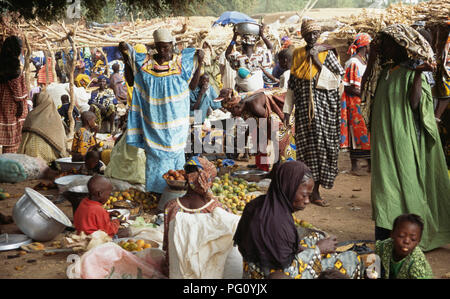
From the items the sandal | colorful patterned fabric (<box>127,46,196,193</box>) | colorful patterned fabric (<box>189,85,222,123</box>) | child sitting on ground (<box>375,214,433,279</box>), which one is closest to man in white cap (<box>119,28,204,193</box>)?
colorful patterned fabric (<box>127,46,196,193</box>)

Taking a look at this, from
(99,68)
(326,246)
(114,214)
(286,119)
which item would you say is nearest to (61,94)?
(99,68)

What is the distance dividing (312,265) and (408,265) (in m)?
0.73

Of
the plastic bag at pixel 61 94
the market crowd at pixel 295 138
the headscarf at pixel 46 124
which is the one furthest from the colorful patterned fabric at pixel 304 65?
the plastic bag at pixel 61 94

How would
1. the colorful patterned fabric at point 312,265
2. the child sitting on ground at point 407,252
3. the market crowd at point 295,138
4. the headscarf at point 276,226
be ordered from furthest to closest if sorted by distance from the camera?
the child sitting on ground at point 407,252, the market crowd at point 295,138, the colorful patterned fabric at point 312,265, the headscarf at point 276,226

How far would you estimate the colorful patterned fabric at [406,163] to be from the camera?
15.0 feet

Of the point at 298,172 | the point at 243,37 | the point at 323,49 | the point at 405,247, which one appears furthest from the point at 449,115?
the point at 243,37

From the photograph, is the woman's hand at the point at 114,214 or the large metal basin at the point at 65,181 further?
the large metal basin at the point at 65,181

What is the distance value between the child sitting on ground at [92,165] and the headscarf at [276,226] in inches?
198

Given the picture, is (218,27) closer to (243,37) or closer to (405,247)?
(243,37)

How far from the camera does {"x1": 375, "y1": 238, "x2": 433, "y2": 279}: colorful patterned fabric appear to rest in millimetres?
3438

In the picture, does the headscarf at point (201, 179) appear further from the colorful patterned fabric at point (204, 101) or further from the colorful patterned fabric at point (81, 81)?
the colorful patterned fabric at point (81, 81)

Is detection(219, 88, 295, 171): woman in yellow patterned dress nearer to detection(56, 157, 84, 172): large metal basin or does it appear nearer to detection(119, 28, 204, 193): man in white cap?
detection(119, 28, 204, 193): man in white cap

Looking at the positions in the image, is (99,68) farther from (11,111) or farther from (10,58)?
(10,58)

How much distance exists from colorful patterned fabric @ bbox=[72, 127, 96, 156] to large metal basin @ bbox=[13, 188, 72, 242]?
289cm
